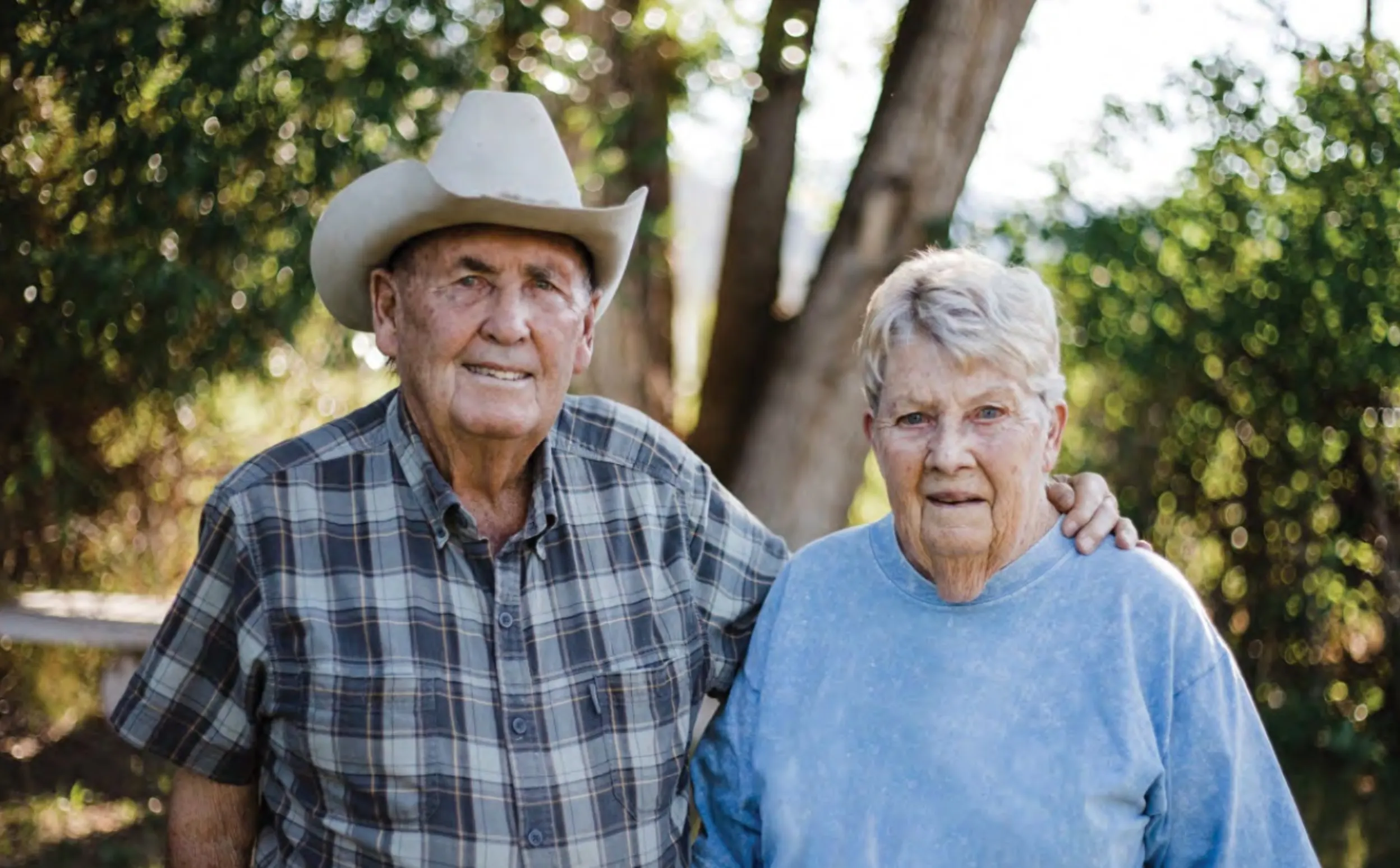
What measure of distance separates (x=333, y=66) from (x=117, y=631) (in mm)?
2141

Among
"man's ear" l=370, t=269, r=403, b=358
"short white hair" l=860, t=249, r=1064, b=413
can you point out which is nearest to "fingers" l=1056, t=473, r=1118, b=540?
"short white hair" l=860, t=249, r=1064, b=413

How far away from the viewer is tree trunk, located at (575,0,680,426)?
487 centimetres

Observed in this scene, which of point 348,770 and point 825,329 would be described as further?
point 825,329

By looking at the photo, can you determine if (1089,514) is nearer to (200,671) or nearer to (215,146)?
(200,671)

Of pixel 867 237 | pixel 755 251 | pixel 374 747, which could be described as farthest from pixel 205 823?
pixel 755 251

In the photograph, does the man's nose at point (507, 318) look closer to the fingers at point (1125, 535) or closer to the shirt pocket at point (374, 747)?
the shirt pocket at point (374, 747)

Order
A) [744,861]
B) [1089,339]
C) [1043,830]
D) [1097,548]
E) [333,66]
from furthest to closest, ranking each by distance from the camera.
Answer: [1089,339] → [333,66] → [744,861] → [1097,548] → [1043,830]

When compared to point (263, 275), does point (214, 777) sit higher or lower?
lower

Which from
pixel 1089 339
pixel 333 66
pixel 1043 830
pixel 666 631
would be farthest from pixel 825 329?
pixel 1043 830

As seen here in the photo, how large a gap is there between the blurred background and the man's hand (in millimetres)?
2123

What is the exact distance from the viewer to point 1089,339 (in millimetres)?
A: 4812

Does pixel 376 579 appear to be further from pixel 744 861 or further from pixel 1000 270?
pixel 1000 270

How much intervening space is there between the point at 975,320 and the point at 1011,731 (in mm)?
648

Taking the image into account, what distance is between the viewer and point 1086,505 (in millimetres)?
2287
